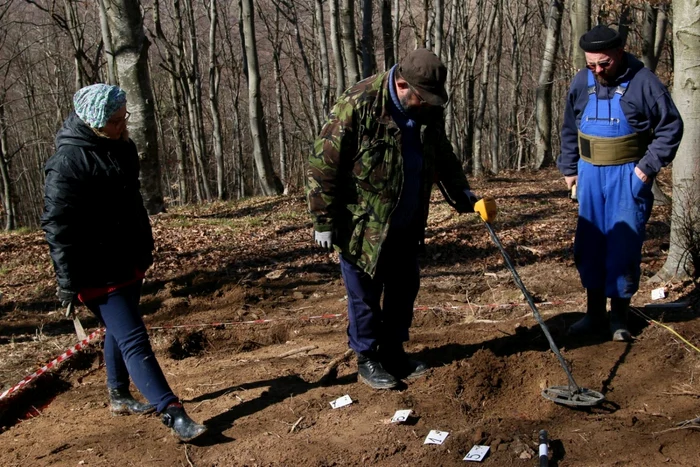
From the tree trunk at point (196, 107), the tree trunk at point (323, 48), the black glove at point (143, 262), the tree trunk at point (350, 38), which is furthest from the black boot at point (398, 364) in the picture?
the tree trunk at point (196, 107)

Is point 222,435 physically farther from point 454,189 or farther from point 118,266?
point 454,189

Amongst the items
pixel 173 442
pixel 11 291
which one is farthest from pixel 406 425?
pixel 11 291

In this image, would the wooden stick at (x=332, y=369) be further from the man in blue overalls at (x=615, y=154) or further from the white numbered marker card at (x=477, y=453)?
the man in blue overalls at (x=615, y=154)

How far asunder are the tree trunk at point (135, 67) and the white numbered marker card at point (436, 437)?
8.25m

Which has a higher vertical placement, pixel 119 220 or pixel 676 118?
pixel 676 118

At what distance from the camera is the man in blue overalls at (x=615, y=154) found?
393 centimetres

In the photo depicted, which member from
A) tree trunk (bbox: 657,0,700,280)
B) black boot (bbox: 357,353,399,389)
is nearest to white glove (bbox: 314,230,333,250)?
black boot (bbox: 357,353,399,389)

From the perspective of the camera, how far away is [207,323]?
5.81 meters

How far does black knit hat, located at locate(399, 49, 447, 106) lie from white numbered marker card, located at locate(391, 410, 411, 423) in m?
1.75

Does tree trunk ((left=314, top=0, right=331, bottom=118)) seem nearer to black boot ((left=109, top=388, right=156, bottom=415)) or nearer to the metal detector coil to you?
black boot ((left=109, top=388, right=156, bottom=415))

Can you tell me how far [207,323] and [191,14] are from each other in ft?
76.3

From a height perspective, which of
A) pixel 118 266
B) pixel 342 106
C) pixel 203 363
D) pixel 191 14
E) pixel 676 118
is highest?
pixel 191 14

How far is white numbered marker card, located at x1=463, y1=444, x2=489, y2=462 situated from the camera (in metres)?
3.12

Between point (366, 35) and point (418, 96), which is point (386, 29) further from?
point (418, 96)
